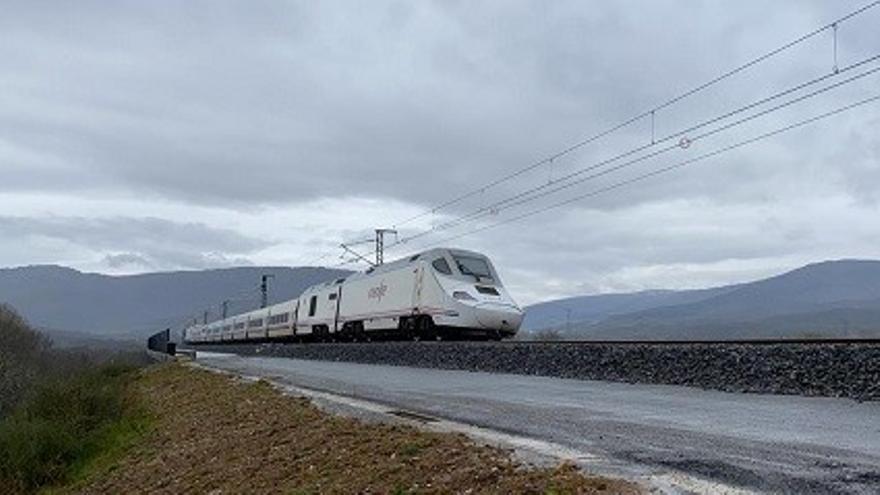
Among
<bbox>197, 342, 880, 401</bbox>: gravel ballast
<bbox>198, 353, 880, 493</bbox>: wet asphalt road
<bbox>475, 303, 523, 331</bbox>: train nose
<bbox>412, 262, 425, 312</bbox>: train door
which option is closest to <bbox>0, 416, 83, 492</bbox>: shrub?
<bbox>198, 353, 880, 493</bbox>: wet asphalt road

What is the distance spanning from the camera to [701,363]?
595 inches

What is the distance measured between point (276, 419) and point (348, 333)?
23956 mm

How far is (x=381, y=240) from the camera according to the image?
186 feet

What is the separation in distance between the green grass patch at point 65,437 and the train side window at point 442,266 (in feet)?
32.8

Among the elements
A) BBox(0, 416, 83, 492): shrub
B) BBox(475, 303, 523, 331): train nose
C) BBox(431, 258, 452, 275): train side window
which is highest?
BBox(431, 258, 452, 275): train side window

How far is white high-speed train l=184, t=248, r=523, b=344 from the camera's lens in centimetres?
2752

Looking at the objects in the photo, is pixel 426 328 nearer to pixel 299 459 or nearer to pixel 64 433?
pixel 64 433

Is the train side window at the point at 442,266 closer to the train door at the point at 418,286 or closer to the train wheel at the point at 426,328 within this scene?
the train door at the point at 418,286

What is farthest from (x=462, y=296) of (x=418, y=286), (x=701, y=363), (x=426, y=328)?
(x=701, y=363)

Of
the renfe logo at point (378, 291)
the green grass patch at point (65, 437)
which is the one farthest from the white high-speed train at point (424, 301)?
the green grass patch at point (65, 437)

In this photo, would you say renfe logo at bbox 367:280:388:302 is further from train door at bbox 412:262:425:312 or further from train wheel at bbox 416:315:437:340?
train wheel at bbox 416:315:437:340

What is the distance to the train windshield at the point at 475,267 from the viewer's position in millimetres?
28781

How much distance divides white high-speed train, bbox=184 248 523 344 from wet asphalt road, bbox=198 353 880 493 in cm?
1028

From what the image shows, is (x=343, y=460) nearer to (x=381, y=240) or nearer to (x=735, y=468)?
(x=735, y=468)
